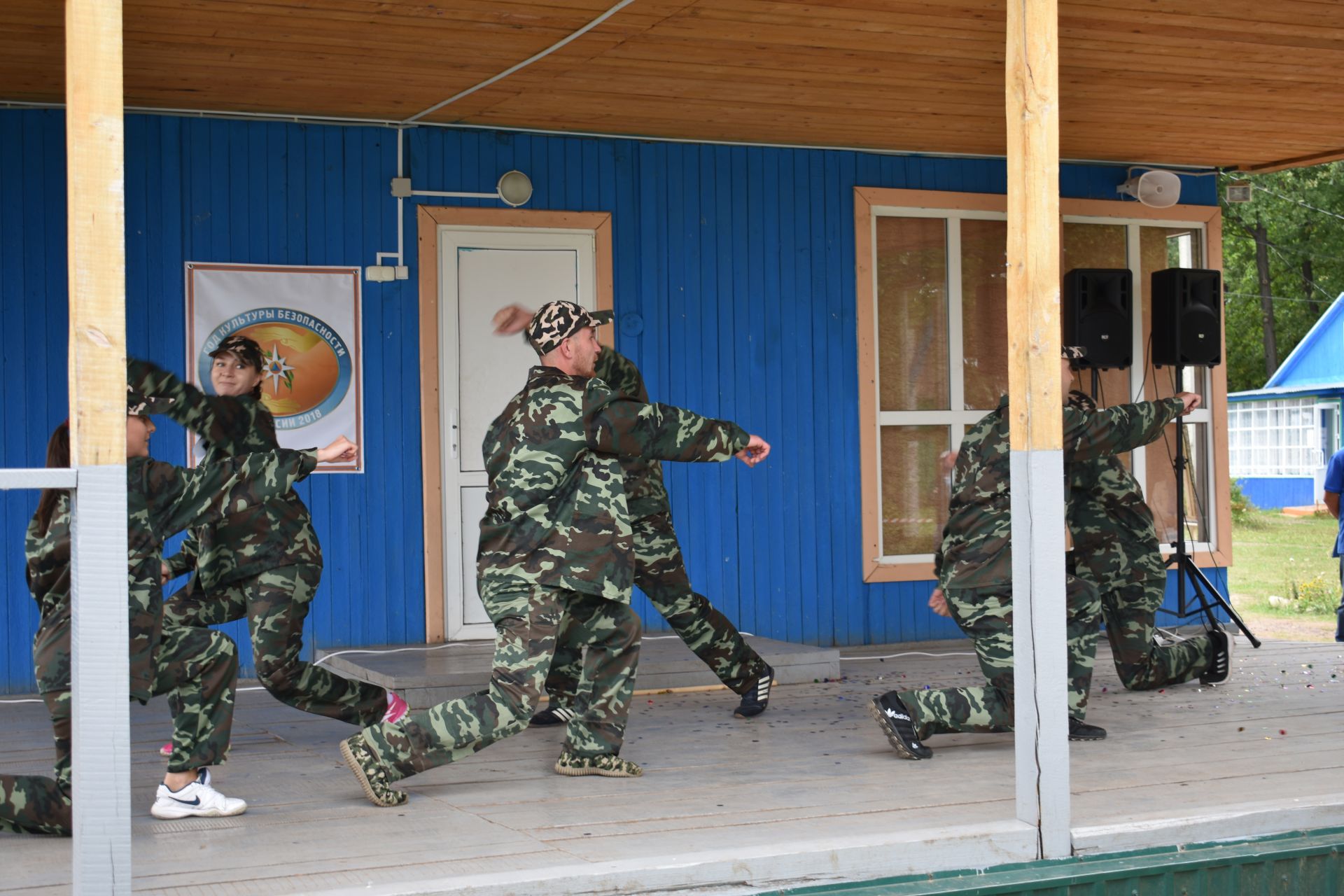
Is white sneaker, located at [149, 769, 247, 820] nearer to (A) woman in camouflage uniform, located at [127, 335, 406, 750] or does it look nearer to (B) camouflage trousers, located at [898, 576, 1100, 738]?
(A) woman in camouflage uniform, located at [127, 335, 406, 750]

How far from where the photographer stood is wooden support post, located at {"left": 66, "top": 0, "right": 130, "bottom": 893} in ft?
11.1

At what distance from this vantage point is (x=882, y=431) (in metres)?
8.82

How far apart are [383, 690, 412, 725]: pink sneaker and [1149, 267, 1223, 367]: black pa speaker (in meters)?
5.14

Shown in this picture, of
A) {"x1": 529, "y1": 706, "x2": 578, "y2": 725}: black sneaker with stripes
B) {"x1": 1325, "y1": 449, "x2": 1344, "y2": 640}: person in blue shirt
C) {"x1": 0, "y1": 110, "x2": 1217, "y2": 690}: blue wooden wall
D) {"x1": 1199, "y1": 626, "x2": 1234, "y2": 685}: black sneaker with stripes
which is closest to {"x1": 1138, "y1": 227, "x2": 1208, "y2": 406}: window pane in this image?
{"x1": 0, "y1": 110, "x2": 1217, "y2": 690}: blue wooden wall

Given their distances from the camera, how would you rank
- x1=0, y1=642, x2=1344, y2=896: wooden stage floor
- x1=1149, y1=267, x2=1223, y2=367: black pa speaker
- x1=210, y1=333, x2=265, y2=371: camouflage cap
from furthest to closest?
x1=1149, y1=267, x2=1223, y2=367: black pa speaker, x1=210, y1=333, x2=265, y2=371: camouflage cap, x1=0, y1=642, x2=1344, y2=896: wooden stage floor

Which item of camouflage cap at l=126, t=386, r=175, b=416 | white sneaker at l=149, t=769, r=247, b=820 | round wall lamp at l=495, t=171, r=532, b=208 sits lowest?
white sneaker at l=149, t=769, r=247, b=820

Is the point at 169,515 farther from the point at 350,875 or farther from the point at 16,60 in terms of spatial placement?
the point at 16,60

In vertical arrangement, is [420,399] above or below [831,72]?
below

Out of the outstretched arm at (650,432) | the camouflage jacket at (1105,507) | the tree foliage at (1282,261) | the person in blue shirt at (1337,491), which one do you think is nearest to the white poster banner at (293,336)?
the outstretched arm at (650,432)

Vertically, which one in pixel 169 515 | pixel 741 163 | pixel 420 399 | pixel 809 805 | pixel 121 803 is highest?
pixel 741 163

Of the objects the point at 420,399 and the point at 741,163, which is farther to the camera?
the point at 741,163

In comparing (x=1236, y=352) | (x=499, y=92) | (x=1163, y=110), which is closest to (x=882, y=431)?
(x=1163, y=110)

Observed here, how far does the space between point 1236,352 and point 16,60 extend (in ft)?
106

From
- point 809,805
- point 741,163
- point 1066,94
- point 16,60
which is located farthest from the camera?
point 741,163
